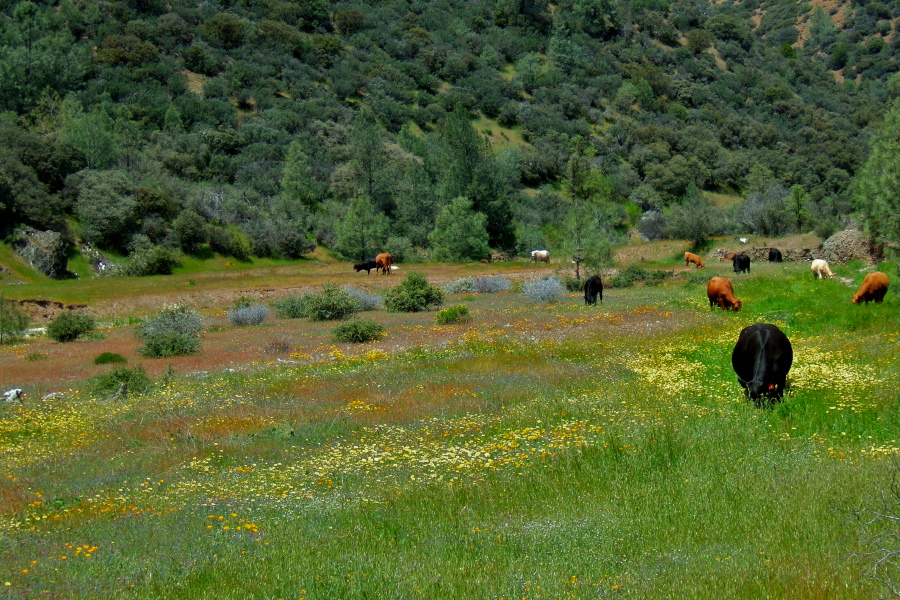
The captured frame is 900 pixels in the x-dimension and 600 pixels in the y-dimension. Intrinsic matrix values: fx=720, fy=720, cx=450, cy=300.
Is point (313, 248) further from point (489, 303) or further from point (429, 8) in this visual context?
point (429, 8)

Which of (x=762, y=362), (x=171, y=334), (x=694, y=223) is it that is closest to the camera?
(x=762, y=362)

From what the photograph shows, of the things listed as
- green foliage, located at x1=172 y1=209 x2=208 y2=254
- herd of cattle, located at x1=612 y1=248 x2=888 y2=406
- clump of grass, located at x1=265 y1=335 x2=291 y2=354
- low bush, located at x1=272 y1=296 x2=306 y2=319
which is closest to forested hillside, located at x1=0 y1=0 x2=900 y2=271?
green foliage, located at x1=172 y1=209 x2=208 y2=254

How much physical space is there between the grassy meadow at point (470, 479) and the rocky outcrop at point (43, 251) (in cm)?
4025

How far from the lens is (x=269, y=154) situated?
90.2 metres

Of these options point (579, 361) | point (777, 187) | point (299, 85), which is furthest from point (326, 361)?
point (299, 85)

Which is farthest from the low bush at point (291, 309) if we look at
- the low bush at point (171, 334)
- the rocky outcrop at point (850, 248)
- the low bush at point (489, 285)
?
the rocky outcrop at point (850, 248)

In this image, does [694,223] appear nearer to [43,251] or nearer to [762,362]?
[43,251]

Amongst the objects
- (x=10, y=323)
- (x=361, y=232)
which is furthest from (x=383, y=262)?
(x=10, y=323)

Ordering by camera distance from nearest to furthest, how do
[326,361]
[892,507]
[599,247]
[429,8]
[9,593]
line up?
[9,593] → [892,507] → [326,361] → [599,247] → [429,8]

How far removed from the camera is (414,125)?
11225 cm

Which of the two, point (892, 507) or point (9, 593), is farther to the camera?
point (892, 507)

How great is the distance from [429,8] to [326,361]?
465ft

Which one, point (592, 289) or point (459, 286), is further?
point (459, 286)

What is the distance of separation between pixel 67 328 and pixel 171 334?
27.2ft
